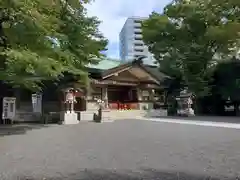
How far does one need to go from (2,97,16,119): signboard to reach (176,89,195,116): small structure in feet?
44.3

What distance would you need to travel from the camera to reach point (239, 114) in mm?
26094

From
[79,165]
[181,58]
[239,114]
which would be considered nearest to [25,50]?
[79,165]

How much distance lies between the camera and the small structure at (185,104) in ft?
78.7

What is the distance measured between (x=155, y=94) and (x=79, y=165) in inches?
990

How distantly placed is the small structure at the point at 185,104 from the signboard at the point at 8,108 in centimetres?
1349

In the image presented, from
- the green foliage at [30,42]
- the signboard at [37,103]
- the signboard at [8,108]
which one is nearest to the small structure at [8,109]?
the signboard at [8,108]

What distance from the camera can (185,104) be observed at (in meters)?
24.2

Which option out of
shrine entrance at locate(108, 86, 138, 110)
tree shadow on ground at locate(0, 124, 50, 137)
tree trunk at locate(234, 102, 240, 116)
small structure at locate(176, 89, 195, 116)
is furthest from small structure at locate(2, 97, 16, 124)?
tree trunk at locate(234, 102, 240, 116)

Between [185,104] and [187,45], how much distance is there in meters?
5.69

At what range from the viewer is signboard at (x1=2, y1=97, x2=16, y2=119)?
1778 centimetres

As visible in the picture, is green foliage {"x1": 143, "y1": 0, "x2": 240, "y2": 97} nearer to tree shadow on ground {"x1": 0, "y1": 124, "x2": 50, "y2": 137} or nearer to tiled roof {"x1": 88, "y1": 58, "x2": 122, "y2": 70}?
tiled roof {"x1": 88, "y1": 58, "x2": 122, "y2": 70}

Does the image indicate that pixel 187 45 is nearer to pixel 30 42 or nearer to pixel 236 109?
pixel 236 109

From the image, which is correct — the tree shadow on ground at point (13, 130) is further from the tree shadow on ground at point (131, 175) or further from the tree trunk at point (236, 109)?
the tree trunk at point (236, 109)

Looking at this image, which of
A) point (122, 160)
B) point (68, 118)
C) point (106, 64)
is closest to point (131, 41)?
point (106, 64)
